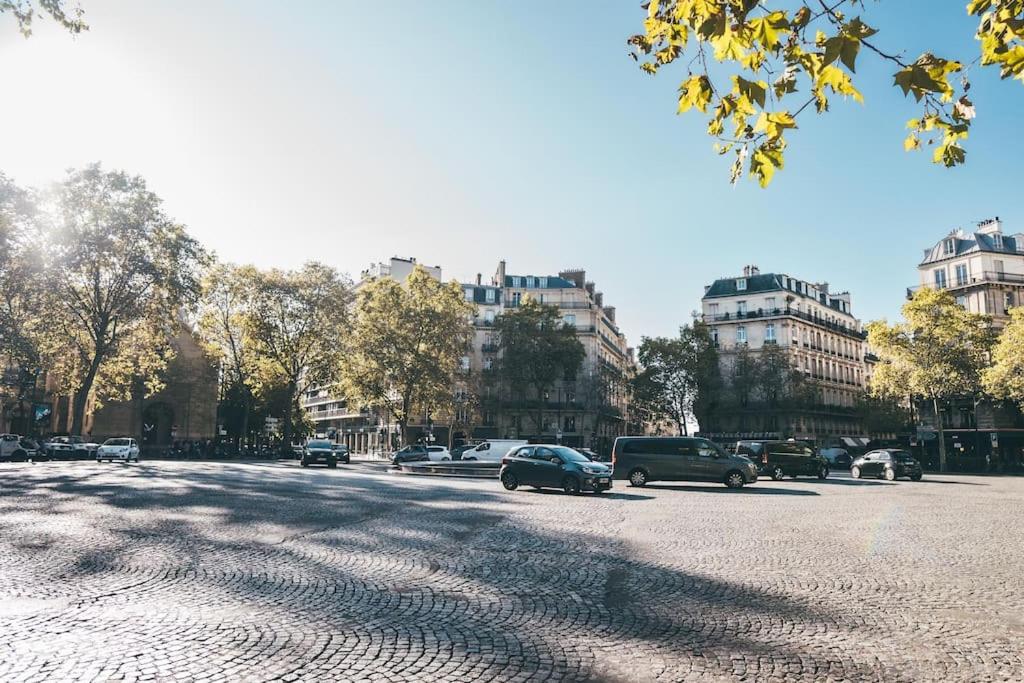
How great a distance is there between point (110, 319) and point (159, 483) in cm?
2560

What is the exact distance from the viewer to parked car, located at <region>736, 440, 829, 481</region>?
3078 cm

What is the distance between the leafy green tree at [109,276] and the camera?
123 ft

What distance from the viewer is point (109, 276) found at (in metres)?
42.0

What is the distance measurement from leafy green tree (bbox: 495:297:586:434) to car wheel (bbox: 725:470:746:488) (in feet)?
119

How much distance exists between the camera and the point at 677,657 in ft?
16.5

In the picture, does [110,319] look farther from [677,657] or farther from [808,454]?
[677,657]

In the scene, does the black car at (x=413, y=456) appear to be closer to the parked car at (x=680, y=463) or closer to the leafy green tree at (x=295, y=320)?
the parked car at (x=680, y=463)

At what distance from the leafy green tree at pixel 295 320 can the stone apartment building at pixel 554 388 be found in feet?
23.2

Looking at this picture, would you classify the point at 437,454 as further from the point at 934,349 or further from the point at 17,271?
the point at 934,349

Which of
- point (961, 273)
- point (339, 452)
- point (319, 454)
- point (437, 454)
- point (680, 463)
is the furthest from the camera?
point (961, 273)

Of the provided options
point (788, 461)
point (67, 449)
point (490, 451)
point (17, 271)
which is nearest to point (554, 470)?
point (788, 461)

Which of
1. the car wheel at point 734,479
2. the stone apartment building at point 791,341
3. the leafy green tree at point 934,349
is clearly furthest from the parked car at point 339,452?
the stone apartment building at point 791,341

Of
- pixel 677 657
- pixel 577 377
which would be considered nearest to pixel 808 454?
pixel 677 657

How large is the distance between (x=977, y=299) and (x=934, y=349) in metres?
17.1
